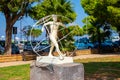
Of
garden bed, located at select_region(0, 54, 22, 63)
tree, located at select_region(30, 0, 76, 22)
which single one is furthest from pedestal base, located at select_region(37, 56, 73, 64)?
tree, located at select_region(30, 0, 76, 22)

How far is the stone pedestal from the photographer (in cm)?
909

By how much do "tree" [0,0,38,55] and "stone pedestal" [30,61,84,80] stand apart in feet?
47.0

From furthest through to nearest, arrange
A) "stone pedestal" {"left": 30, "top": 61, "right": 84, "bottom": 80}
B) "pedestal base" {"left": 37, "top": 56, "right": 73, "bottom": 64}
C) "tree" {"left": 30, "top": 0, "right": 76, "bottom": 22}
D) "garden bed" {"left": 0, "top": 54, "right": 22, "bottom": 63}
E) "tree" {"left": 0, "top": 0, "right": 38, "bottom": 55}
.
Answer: "tree" {"left": 30, "top": 0, "right": 76, "bottom": 22}, "garden bed" {"left": 0, "top": 54, "right": 22, "bottom": 63}, "tree" {"left": 0, "top": 0, "right": 38, "bottom": 55}, "pedestal base" {"left": 37, "top": 56, "right": 73, "bottom": 64}, "stone pedestal" {"left": 30, "top": 61, "right": 84, "bottom": 80}

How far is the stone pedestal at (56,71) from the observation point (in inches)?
358

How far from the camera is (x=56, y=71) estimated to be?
30.0 feet

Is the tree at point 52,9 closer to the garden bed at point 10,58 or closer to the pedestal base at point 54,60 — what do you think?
the garden bed at point 10,58

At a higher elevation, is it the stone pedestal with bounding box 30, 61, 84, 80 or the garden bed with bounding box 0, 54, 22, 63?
the stone pedestal with bounding box 30, 61, 84, 80

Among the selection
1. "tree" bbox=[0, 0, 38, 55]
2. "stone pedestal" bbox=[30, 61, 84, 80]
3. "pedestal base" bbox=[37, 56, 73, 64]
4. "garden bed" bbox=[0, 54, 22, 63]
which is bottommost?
"garden bed" bbox=[0, 54, 22, 63]

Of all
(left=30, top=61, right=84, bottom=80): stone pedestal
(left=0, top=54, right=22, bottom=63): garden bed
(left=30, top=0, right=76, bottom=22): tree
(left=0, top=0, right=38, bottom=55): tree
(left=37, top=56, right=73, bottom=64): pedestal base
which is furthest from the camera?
(left=30, top=0, right=76, bottom=22): tree

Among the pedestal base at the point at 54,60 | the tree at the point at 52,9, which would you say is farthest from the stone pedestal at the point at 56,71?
the tree at the point at 52,9

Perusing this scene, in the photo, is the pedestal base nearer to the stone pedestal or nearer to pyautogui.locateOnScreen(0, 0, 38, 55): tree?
the stone pedestal

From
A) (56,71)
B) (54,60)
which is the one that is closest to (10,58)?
(54,60)

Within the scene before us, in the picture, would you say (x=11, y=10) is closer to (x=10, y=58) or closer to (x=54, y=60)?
(x=10, y=58)

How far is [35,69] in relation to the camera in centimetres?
980
